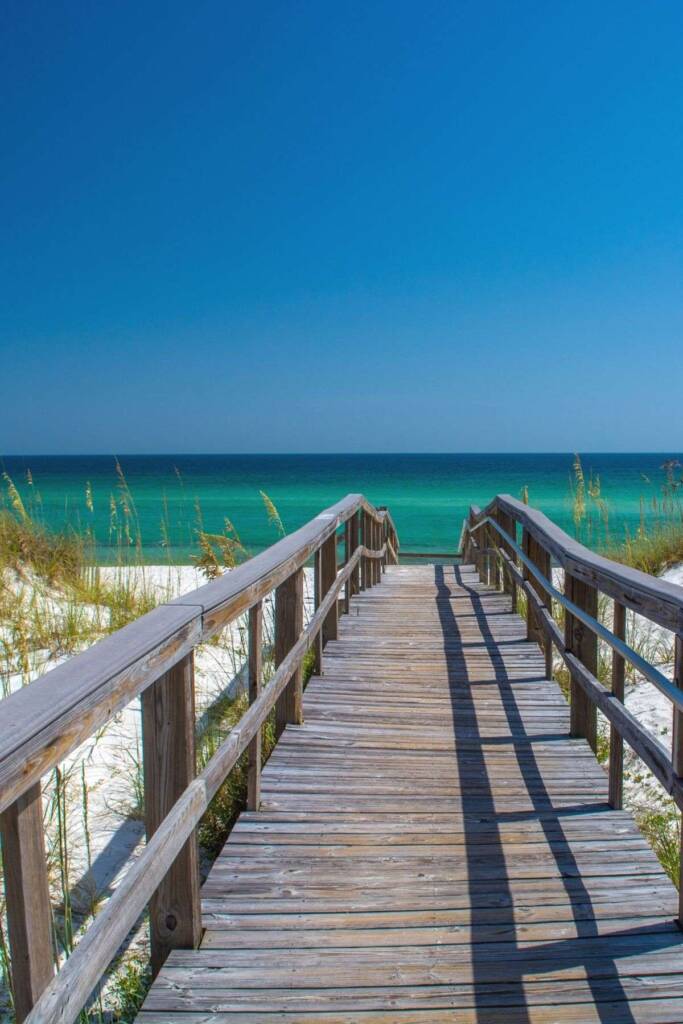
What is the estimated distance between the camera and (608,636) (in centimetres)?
281

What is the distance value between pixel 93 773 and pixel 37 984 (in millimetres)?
2948

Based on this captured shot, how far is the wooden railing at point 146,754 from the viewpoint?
48.1 inches

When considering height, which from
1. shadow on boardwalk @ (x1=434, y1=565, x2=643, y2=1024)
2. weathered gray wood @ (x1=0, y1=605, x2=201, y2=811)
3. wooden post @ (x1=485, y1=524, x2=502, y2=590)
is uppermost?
weathered gray wood @ (x1=0, y1=605, x2=201, y2=811)

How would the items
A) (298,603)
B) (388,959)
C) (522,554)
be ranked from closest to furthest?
(388,959)
(298,603)
(522,554)

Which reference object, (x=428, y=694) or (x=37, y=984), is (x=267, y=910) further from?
(x=428, y=694)

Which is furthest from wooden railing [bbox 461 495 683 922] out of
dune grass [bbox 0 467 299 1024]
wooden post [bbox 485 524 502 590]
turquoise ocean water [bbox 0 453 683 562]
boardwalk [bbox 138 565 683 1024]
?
turquoise ocean water [bbox 0 453 683 562]

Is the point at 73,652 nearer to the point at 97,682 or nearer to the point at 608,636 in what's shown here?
the point at 608,636

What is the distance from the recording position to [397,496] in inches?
2079

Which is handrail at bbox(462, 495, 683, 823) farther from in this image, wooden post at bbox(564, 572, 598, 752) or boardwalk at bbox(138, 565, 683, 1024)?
boardwalk at bbox(138, 565, 683, 1024)

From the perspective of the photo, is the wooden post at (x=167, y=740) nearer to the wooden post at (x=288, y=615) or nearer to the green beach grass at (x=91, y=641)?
the green beach grass at (x=91, y=641)

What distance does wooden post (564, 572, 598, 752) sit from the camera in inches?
142

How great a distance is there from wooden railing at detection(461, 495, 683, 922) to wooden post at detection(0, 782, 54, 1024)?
163 centimetres

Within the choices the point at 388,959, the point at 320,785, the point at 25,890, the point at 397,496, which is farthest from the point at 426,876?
the point at 397,496

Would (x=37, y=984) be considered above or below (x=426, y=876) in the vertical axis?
above
